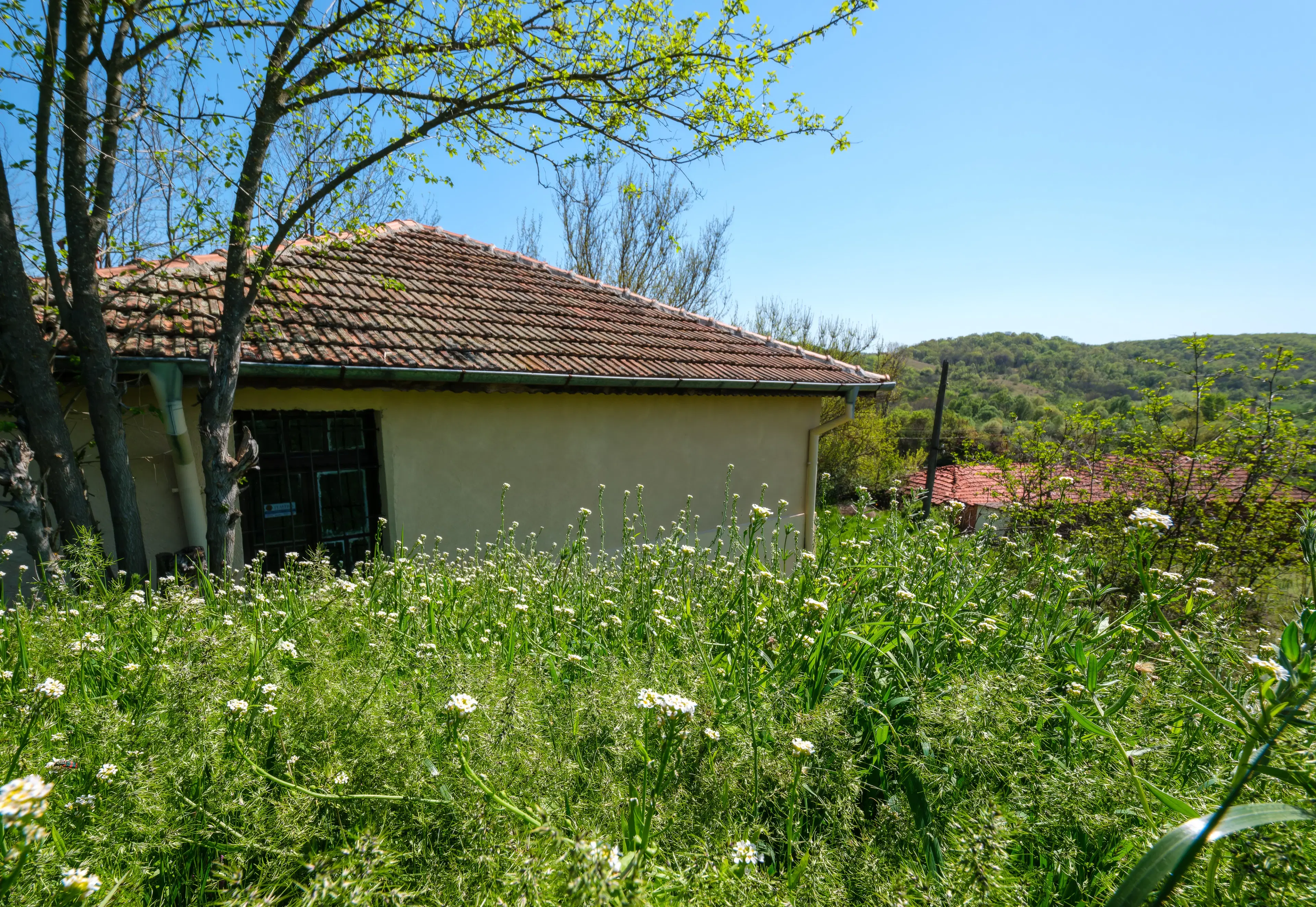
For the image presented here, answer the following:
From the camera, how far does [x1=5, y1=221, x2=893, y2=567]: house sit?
16.5 ft

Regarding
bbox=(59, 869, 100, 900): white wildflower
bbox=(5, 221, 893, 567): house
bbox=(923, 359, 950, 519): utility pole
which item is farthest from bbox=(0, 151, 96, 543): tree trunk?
bbox=(923, 359, 950, 519): utility pole

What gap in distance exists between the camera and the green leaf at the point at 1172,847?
84 centimetres

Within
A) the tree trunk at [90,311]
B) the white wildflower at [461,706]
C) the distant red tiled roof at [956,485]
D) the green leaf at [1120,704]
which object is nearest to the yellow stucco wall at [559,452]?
the tree trunk at [90,311]

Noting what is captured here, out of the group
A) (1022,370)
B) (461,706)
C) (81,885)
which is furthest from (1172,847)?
(1022,370)

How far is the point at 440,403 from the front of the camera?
6352 mm

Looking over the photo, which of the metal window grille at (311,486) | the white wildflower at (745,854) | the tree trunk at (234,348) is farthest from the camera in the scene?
the metal window grille at (311,486)

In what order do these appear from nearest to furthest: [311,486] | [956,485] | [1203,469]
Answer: [311,486]
[1203,469]
[956,485]

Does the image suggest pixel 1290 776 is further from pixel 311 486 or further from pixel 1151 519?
pixel 311 486

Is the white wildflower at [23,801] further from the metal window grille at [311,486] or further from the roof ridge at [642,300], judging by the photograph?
the roof ridge at [642,300]

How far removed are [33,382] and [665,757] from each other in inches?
208

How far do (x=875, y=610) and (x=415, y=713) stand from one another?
186cm

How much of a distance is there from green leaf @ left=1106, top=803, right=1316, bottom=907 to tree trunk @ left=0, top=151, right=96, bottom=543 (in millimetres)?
5713

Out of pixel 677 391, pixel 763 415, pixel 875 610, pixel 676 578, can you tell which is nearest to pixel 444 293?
pixel 677 391

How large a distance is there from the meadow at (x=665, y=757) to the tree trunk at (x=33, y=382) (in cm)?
235
